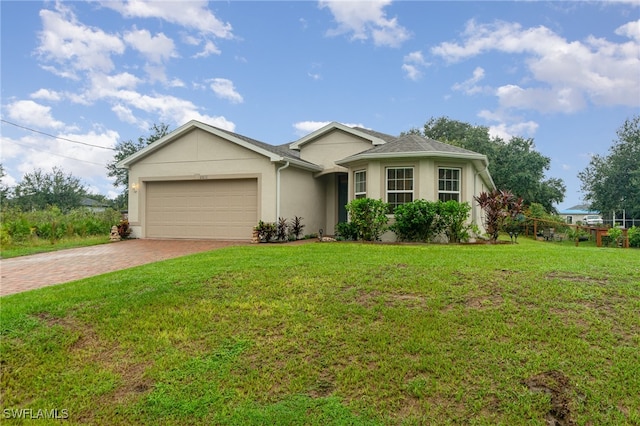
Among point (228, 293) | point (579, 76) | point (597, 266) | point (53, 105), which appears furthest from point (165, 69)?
point (579, 76)

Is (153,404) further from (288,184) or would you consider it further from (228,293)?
(288,184)

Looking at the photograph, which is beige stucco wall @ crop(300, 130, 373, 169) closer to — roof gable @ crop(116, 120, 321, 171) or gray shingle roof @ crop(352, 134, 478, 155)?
roof gable @ crop(116, 120, 321, 171)

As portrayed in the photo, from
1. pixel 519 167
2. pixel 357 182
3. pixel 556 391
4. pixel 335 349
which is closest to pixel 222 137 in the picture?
pixel 357 182

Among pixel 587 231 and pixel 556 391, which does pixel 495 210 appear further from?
pixel 556 391

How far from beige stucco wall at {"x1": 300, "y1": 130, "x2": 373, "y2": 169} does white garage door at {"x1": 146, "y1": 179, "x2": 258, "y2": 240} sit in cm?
355

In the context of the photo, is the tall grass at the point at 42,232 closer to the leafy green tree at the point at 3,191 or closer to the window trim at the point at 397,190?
the window trim at the point at 397,190

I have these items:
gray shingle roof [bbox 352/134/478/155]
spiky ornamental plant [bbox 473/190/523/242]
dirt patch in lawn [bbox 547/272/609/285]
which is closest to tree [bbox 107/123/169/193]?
gray shingle roof [bbox 352/134/478/155]

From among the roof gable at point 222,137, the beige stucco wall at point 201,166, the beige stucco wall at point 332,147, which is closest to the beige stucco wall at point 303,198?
the roof gable at point 222,137

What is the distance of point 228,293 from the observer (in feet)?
Result: 17.9

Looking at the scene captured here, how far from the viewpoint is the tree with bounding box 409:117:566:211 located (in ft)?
98.0

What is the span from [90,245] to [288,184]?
7.51 metres

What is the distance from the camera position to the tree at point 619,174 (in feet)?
103

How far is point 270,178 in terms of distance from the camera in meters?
13.3

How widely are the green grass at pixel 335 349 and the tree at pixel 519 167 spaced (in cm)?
2635
